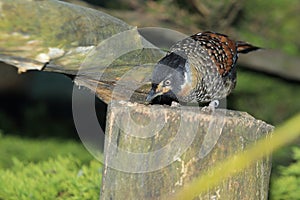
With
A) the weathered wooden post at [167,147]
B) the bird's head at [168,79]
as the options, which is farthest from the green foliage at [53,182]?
the weathered wooden post at [167,147]

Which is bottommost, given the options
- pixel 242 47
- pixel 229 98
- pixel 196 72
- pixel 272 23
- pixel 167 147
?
pixel 167 147

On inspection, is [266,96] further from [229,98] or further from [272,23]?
[272,23]

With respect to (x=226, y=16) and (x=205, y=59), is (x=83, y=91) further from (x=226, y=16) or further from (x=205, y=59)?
(x=226, y=16)

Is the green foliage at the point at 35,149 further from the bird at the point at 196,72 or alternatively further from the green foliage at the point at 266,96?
the green foliage at the point at 266,96

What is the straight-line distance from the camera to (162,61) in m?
2.51

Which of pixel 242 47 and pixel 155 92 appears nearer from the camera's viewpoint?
pixel 155 92

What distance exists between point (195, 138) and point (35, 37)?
508 mm

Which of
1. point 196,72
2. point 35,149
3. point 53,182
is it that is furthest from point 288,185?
point 35,149

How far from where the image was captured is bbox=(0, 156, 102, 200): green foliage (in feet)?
9.01

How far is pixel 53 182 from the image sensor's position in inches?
112

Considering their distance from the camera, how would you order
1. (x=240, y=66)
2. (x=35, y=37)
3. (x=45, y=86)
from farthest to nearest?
(x=45, y=86)
(x=240, y=66)
(x=35, y=37)

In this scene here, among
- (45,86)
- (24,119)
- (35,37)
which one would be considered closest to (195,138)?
(35,37)

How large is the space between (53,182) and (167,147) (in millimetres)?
1156

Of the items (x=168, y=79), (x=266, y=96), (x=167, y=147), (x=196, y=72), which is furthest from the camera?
(x=266, y=96)
